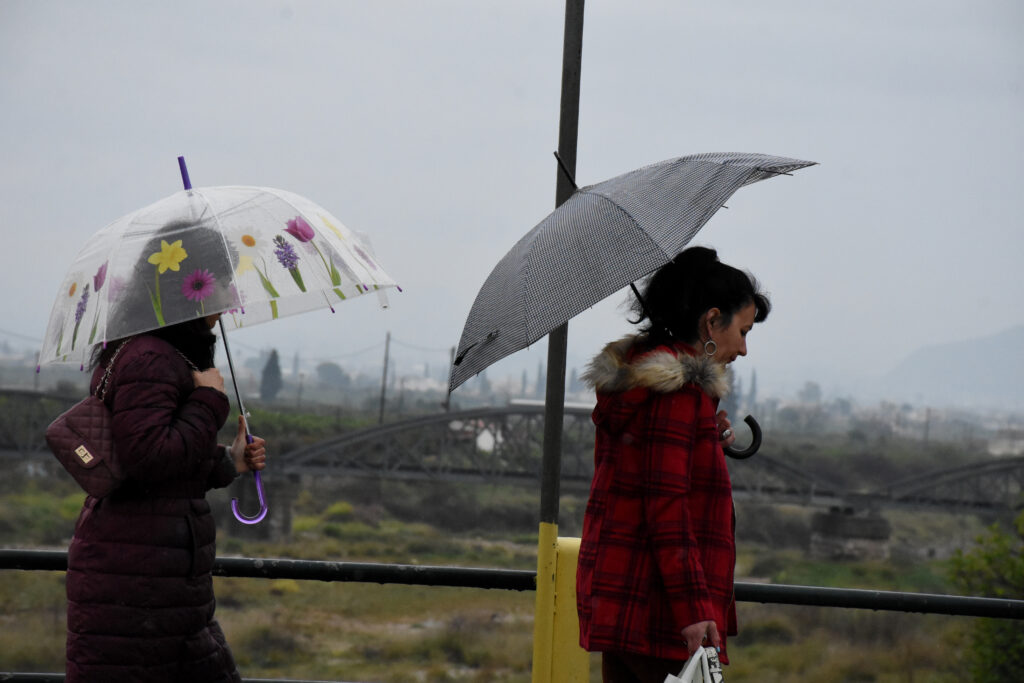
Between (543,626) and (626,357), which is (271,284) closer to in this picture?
(626,357)

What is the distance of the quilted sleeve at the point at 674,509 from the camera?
1962 millimetres

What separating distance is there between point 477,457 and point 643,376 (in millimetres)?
53879

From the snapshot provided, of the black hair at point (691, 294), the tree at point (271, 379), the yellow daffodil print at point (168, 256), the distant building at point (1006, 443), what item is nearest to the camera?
the black hair at point (691, 294)

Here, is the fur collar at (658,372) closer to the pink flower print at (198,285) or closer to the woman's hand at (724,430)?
the woman's hand at (724,430)

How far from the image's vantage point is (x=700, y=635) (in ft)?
6.38

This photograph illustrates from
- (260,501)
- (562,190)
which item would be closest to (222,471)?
(260,501)

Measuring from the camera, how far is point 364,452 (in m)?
53.7

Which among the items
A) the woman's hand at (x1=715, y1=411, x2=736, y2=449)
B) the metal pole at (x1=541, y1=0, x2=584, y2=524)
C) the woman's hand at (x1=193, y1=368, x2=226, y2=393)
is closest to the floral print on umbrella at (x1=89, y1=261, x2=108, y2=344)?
the woman's hand at (x1=193, y1=368, x2=226, y2=393)

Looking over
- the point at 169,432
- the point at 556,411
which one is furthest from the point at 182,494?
the point at 556,411

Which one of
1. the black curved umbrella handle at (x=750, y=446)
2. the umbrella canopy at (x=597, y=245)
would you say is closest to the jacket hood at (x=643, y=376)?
the umbrella canopy at (x=597, y=245)

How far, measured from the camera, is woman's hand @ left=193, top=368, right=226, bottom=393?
236 cm

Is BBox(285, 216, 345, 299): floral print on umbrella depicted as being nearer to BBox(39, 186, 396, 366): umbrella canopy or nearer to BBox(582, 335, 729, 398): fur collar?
BBox(39, 186, 396, 366): umbrella canopy

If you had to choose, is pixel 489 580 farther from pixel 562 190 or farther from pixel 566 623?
pixel 562 190

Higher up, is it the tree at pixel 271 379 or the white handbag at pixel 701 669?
the tree at pixel 271 379
